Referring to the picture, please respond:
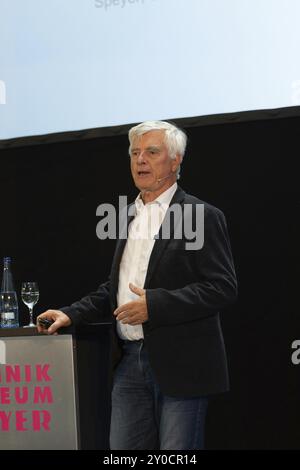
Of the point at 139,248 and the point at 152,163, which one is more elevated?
the point at 152,163

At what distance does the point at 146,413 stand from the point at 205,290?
1.46 ft

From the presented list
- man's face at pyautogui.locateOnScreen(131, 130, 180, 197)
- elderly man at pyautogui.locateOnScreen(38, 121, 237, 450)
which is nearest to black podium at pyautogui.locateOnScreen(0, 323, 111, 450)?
elderly man at pyautogui.locateOnScreen(38, 121, 237, 450)

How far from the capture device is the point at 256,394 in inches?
121

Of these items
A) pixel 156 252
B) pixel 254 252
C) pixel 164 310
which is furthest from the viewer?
pixel 254 252

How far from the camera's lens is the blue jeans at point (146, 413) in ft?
7.47

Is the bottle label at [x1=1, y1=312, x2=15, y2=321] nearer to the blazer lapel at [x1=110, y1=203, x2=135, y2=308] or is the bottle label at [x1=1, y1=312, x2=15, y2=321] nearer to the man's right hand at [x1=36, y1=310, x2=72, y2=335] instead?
the man's right hand at [x1=36, y1=310, x2=72, y2=335]

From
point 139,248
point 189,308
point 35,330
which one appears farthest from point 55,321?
point 189,308

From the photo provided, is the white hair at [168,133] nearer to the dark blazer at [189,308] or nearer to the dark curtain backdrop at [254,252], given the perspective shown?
the dark blazer at [189,308]

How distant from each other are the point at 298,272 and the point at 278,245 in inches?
5.5

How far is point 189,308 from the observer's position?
2270 millimetres

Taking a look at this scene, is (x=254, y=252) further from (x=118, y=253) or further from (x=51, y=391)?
(x=51, y=391)

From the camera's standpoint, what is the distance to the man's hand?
2.27 m

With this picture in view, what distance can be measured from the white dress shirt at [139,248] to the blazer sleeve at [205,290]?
5.2 inches
